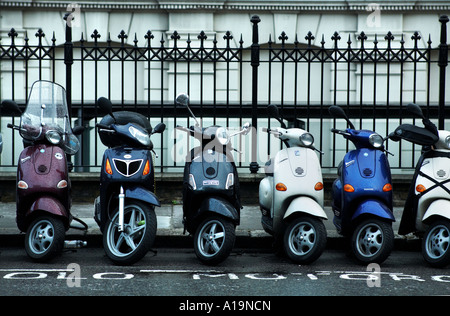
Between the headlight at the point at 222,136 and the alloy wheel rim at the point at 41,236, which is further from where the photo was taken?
the headlight at the point at 222,136

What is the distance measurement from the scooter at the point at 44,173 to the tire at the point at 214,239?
1118 mm

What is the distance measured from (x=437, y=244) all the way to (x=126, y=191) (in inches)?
106

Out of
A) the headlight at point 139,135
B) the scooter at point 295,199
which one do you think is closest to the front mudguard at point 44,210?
the headlight at point 139,135

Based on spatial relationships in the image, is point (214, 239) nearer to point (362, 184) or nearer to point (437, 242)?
point (362, 184)

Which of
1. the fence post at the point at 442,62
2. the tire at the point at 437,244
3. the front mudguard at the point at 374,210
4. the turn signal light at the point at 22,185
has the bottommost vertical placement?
the tire at the point at 437,244

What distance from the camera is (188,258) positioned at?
708 centimetres

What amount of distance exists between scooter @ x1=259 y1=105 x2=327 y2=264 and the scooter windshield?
6.34 feet

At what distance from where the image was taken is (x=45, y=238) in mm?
6648

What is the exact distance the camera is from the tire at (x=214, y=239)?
6.51m

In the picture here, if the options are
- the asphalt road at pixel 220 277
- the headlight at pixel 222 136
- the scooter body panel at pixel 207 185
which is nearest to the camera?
the asphalt road at pixel 220 277

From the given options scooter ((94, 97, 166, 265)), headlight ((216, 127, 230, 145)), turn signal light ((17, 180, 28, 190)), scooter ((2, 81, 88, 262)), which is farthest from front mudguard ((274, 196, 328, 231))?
turn signal light ((17, 180, 28, 190))

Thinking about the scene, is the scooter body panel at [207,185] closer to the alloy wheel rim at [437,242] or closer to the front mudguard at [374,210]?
the front mudguard at [374,210]

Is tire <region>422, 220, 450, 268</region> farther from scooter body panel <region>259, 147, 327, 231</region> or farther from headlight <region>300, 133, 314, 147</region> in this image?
headlight <region>300, 133, 314, 147</region>

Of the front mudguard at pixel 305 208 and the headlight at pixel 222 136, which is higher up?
the headlight at pixel 222 136
